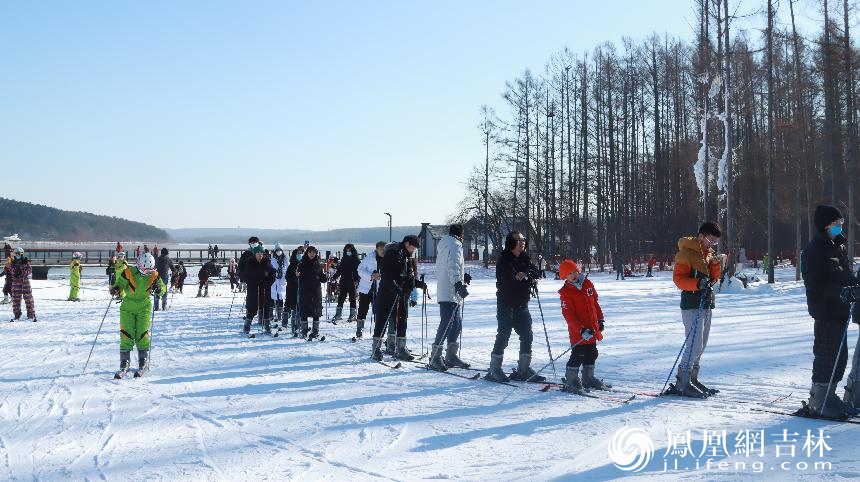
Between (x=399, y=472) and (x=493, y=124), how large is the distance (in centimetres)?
4215

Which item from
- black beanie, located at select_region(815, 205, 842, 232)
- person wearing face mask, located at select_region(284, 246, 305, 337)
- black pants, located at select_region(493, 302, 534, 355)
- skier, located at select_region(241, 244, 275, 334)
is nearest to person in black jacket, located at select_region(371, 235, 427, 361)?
black pants, located at select_region(493, 302, 534, 355)

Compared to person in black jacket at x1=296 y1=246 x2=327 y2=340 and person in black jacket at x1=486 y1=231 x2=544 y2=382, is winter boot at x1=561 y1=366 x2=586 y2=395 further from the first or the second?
person in black jacket at x1=296 y1=246 x2=327 y2=340

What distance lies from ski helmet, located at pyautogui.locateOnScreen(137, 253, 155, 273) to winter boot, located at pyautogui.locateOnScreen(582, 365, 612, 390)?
555 centimetres

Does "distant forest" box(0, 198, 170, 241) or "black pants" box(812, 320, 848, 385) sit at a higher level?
"distant forest" box(0, 198, 170, 241)

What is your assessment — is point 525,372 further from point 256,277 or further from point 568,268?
point 256,277

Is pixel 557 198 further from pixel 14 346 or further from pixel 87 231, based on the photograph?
pixel 87 231

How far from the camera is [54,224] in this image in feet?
539

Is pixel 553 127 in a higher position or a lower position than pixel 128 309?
higher

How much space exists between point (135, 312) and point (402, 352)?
141 inches

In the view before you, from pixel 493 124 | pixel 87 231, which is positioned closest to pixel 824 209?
pixel 493 124

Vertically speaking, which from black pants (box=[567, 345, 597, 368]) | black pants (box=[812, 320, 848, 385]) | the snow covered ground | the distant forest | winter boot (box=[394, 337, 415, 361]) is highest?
the distant forest

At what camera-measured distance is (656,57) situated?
40594 mm

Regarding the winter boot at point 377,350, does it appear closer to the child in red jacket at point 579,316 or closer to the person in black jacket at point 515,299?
the person in black jacket at point 515,299

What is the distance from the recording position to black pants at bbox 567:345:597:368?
23.8 ft
